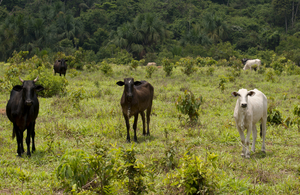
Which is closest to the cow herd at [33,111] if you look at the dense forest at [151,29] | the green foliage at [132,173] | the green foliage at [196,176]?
the green foliage at [196,176]

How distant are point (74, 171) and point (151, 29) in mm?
41406

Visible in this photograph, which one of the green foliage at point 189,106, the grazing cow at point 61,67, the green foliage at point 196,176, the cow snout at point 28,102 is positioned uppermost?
the cow snout at point 28,102

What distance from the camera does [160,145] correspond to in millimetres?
6398

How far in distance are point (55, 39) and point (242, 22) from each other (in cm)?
3381

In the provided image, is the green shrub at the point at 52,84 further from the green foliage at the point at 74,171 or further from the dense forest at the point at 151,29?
the dense forest at the point at 151,29

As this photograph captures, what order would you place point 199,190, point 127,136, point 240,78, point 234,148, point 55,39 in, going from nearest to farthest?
1. point 199,190
2. point 234,148
3. point 127,136
4. point 240,78
5. point 55,39

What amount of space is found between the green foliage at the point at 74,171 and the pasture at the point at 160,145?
16 cm

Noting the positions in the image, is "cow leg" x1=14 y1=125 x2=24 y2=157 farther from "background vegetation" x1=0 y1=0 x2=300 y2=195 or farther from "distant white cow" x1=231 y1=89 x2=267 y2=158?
"distant white cow" x1=231 y1=89 x2=267 y2=158

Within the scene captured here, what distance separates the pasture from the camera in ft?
13.9

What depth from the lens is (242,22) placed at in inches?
2165

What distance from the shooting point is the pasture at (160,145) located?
4250 millimetres

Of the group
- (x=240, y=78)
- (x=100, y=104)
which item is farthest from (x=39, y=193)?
(x=240, y=78)

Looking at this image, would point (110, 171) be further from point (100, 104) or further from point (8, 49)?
point (8, 49)

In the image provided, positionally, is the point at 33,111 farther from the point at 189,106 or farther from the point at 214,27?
the point at 214,27
